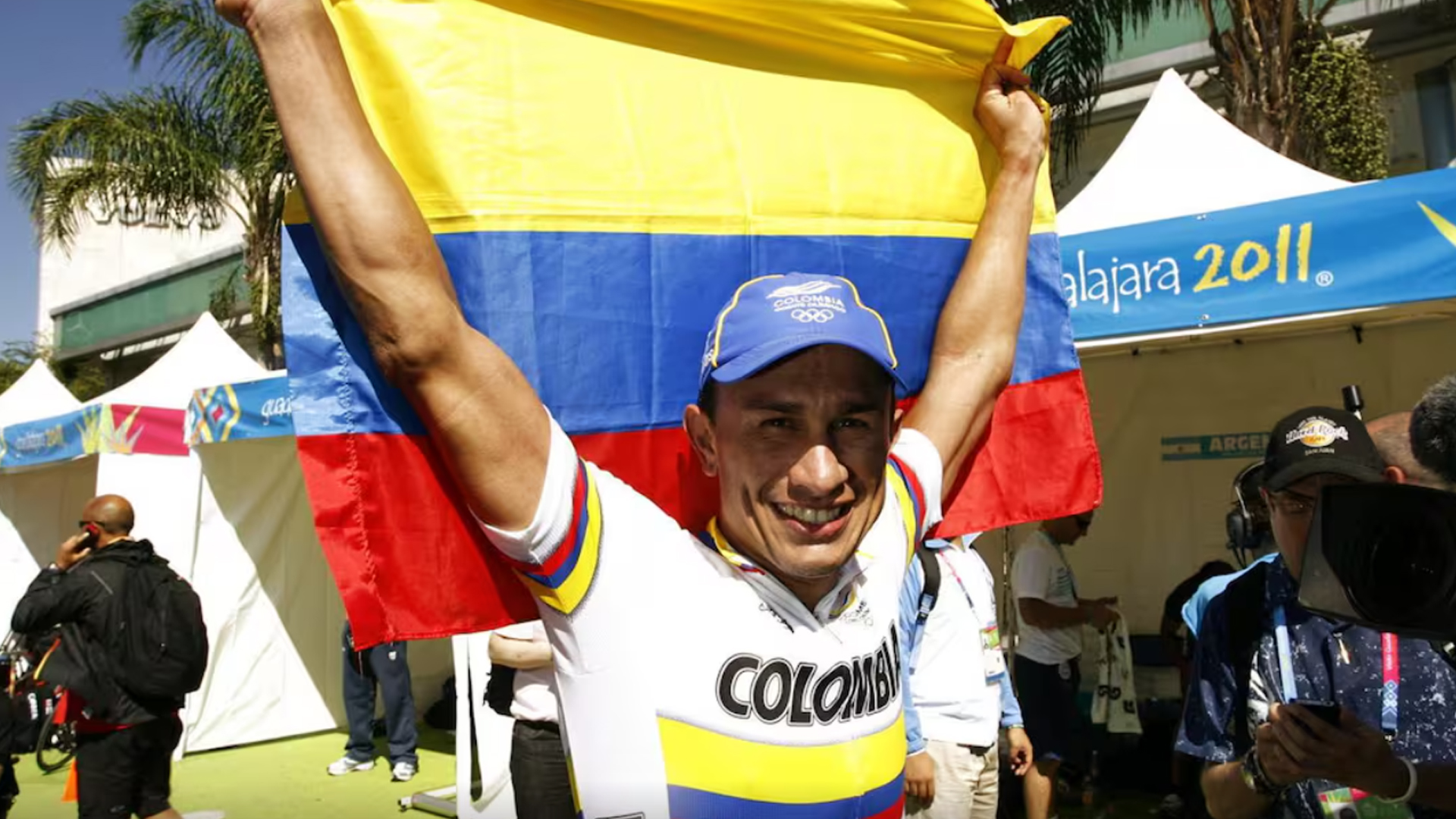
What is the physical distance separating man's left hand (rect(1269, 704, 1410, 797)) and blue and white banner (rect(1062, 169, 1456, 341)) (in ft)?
6.05

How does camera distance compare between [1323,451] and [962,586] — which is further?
[962,586]

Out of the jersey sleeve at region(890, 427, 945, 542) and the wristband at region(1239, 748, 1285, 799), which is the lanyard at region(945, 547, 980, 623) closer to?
the wristband at region(1239, 748, 1285, 799)

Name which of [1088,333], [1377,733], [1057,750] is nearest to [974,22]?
[1377,733]

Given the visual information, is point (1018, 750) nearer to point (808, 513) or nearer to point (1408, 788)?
point (1408, 788)

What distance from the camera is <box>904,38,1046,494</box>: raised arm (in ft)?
6.55

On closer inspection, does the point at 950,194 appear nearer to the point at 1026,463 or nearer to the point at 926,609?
the point at 1026,463

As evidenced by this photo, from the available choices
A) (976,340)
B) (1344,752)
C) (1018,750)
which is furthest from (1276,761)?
(1018,750)

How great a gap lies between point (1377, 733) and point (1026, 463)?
0.77 m

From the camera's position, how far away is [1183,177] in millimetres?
4648

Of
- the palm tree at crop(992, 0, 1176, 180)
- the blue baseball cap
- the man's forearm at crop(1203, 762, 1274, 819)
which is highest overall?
the palm tree at crop(992, 0, 1176, 180)

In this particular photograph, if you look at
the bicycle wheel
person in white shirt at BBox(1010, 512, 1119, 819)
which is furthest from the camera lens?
the bicycle wheel

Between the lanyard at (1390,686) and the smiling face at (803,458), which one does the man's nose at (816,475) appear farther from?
the lanyard at (1390,686)

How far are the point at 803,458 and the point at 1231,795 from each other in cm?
123

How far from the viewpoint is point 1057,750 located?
16.9 ft
